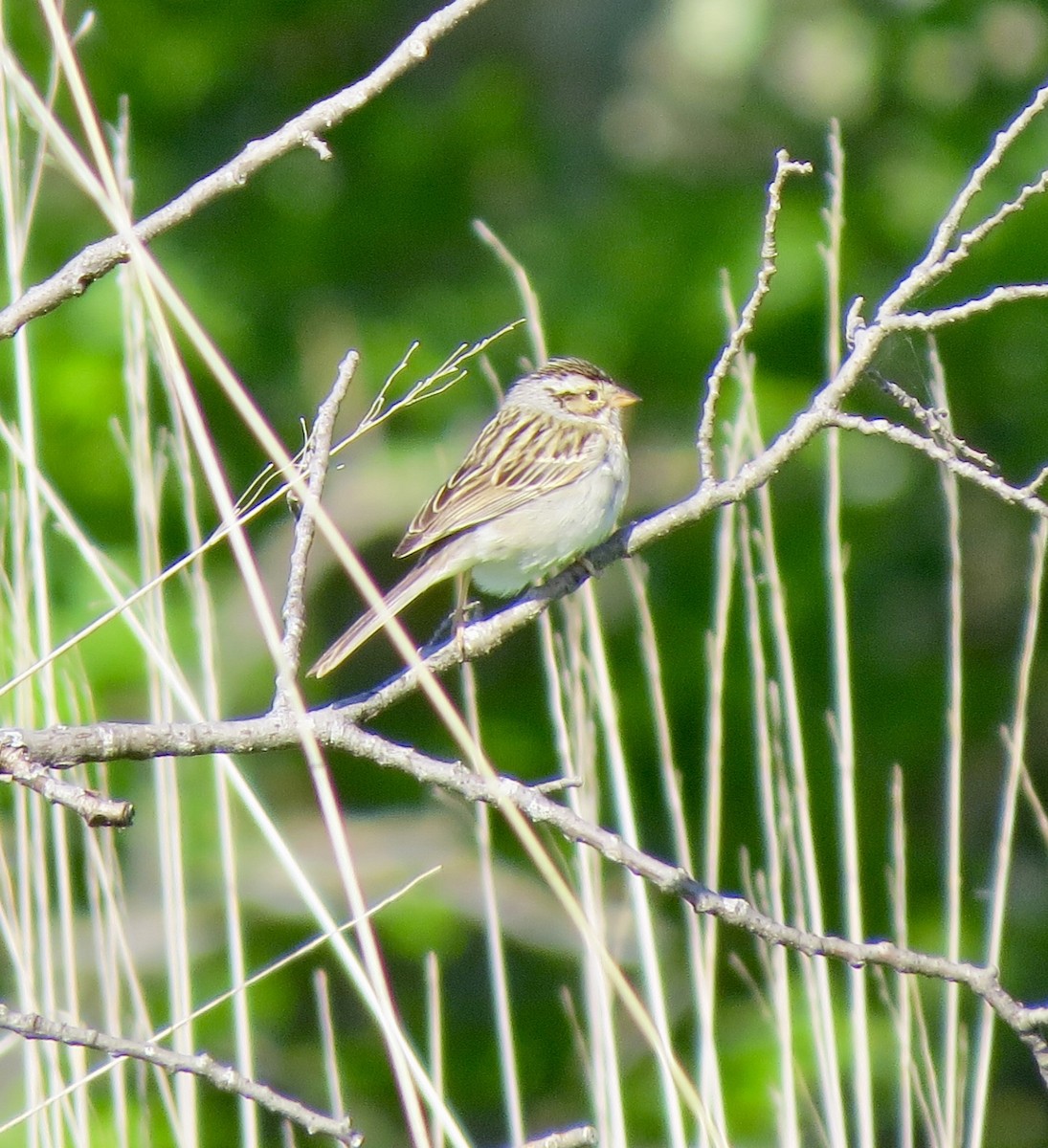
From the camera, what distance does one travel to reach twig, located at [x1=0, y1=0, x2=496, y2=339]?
1693 mm

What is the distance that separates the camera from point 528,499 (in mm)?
4309

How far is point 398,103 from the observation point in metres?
8.04

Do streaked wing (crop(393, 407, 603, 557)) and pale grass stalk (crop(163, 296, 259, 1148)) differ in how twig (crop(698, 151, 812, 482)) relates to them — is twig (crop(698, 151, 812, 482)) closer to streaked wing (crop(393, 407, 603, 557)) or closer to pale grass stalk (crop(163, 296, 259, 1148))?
pale grass stalk (crop(163, 296, 259, 1148))

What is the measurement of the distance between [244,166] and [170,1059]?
832 mm

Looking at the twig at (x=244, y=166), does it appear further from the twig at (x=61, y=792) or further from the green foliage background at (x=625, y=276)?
Result: the green foliage background at (x=625, y=276)

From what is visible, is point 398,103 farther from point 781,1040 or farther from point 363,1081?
point 781,1040

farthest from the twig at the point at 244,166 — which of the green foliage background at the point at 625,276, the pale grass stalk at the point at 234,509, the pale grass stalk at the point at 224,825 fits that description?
the green foliage background at the point at 625,276

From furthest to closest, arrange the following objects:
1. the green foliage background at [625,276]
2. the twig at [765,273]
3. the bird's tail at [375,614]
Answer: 1. the green foliage background at [625,276]
2. the bird's tail at [375,614]
3. the twig at [765,273]

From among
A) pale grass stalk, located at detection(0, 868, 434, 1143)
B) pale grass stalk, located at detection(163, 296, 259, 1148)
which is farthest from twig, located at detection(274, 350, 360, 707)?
pale grass stalk, located at detection(163, 296, 259, 1148)

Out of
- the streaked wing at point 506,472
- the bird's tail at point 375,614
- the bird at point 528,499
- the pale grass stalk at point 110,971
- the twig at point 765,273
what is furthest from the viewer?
the streaked wing at point 506,472

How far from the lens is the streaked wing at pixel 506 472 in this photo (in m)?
4.30

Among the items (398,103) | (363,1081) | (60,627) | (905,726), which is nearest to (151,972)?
(363,1081)

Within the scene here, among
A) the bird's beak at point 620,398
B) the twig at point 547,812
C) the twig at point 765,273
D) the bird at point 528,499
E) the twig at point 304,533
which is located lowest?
the twig at point 547,812

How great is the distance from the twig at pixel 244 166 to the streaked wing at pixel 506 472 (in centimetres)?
241
